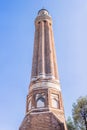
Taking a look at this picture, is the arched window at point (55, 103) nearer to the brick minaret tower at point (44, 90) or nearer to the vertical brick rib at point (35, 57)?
the brick minaret tower at point (44, 90)

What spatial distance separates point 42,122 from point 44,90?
2789mm

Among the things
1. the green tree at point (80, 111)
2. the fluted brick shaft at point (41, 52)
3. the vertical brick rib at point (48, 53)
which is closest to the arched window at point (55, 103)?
the vertical brick rib at point (48, 53)

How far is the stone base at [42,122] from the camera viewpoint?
49.4ft

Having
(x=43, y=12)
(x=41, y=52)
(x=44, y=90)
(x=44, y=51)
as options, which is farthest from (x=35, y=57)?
(x=43, y=12)

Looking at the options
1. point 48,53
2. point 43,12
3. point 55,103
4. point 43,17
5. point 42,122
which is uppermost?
point 43,12

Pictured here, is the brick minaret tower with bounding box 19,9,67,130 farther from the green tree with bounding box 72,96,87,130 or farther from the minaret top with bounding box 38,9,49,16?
the green tree with bounding box 72,96,87,130

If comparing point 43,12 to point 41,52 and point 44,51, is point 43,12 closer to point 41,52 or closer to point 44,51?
point 44,51

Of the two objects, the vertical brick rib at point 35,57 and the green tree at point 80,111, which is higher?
the vertical brick rib at point 35,57

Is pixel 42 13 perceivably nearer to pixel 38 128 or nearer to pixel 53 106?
pixel 53 106

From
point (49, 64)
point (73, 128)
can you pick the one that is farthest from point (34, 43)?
point (73, 128)

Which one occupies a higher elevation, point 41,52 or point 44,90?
point 41,52

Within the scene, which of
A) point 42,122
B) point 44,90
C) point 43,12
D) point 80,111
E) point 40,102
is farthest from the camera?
point 43,12

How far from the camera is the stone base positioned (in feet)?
49.4

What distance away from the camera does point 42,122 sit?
50.7 ft
